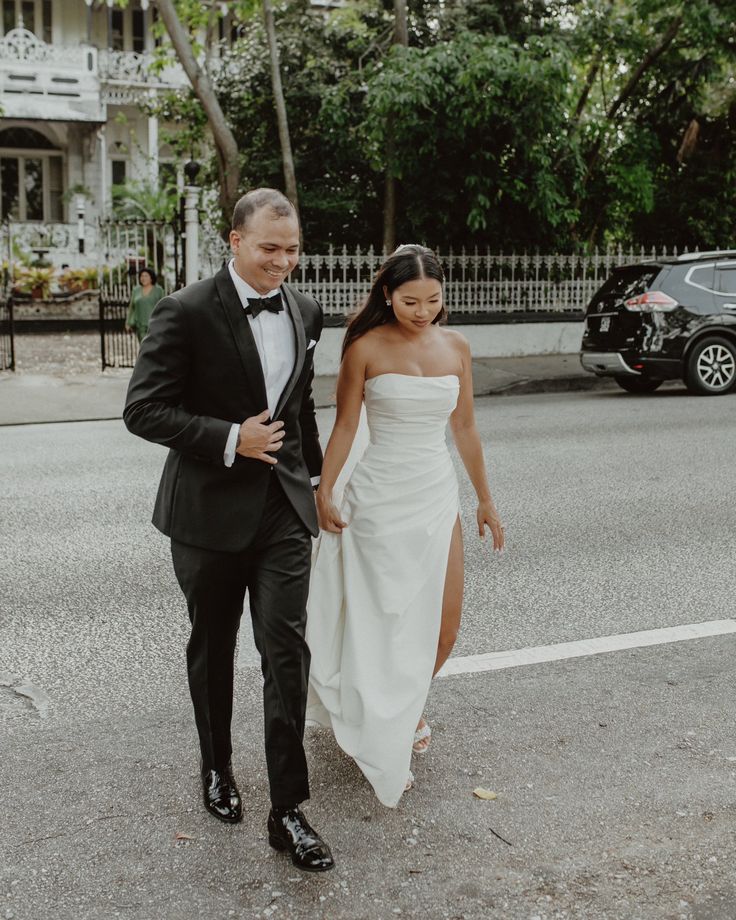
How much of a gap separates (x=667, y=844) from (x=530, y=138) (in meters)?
15.1

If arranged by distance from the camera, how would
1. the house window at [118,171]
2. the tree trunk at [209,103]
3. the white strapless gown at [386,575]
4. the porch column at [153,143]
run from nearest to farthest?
the white strapless gown at [386,575], the tree trunk at [209,103], the porch column at [153,143], the house window at [118,171]

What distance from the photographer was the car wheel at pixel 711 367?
13.5 meters

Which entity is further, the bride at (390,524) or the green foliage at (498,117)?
the green foliage at (498,117)

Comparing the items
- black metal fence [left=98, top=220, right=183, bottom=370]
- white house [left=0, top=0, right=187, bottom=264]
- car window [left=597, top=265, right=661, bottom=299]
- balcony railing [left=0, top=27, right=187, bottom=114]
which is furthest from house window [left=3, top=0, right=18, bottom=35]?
car window [left=597, top=265, right=661, bottom=299]

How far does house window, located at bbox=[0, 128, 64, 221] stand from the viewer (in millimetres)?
31312

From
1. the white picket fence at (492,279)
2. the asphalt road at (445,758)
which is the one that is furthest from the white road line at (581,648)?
the white picket fence at (492,279)

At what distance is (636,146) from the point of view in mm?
19469

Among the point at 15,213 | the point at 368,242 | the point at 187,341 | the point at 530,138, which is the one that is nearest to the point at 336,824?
the point at 187,341

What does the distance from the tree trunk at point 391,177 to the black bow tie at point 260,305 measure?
14.7 metres

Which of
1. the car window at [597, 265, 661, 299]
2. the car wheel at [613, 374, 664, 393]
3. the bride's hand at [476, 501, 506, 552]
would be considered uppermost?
the car window at [597, 265, 661, 299]

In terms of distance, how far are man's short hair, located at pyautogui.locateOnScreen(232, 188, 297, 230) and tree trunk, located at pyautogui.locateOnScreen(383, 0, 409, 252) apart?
1463 cm

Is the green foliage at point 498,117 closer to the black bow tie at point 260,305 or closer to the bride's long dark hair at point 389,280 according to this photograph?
the bride's long dark hair at point 389,280

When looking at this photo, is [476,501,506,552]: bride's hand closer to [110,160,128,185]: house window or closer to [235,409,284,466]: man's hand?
[235,409,284,466]: man's hand

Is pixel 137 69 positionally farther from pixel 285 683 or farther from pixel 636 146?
pixel 285 683
